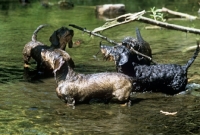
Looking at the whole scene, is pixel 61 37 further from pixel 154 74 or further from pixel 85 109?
pixel 85 109

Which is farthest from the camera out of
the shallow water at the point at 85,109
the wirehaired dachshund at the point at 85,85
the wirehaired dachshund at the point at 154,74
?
the wirehaired dachshund at the point at 154,74

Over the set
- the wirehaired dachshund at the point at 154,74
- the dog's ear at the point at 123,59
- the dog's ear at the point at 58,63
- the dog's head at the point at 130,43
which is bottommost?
the wirehaired dachshund at the point at 154,74

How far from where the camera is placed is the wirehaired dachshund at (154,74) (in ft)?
28.0

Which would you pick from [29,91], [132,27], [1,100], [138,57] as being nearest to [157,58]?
[138,57]

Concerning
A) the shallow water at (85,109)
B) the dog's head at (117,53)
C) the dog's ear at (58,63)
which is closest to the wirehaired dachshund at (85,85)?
the dog's ear at (58,63)

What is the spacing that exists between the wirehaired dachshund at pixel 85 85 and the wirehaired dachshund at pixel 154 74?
3.58 feet

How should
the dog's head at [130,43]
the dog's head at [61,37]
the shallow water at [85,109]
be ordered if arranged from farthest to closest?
the dog's head at [61,37]
the dog's head at [130,43]
the shallow water at [85,109]

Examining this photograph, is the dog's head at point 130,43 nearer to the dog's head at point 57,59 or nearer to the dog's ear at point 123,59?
the dog's ear at point 123,59

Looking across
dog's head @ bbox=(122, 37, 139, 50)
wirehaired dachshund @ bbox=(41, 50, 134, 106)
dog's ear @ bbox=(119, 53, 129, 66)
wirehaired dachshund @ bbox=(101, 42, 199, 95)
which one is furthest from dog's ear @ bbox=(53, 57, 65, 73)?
dog's head @ bbox=(122, 37, 139, 50)

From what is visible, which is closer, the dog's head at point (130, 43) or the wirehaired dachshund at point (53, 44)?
the dog's head at point (130, 43)

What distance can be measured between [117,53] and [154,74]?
91cm

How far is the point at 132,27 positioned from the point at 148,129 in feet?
43.6

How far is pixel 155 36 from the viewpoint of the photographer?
16.5 m

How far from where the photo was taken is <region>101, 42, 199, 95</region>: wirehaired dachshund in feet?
28.0
